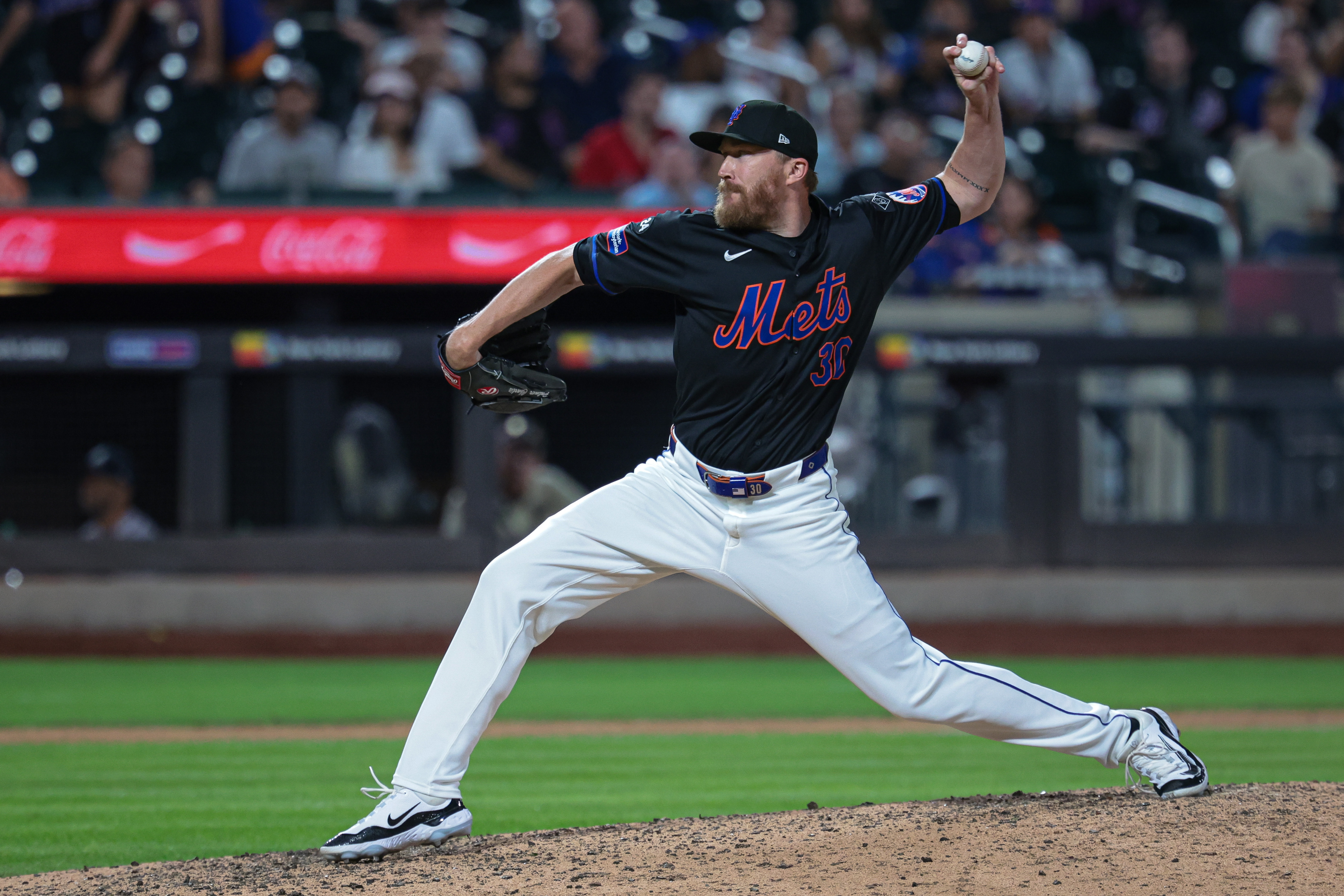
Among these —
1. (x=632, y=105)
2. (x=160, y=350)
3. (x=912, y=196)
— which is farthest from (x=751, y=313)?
(x=632, y=105)

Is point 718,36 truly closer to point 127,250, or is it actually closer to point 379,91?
point 379,91

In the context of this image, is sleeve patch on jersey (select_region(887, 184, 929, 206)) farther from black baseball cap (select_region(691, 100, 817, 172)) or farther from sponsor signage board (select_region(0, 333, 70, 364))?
sponsor signage board (select_region(0, 333, 70, 364))

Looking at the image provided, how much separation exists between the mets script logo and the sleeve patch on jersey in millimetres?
317

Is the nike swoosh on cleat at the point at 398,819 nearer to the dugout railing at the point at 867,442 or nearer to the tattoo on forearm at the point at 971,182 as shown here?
the tattoo on forearm at the point at 971,182

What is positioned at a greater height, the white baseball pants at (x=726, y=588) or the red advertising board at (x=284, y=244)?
the red advertising board at (x=284, y=244)

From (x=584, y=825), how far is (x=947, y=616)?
18.3ft

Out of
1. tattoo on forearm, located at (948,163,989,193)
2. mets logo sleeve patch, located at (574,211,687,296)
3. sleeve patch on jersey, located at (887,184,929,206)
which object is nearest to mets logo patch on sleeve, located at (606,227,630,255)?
mets logo sleeve patch, located at (574,211,687,296)

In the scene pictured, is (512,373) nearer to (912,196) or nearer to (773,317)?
(773,317)

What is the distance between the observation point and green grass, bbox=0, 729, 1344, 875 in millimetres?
4641

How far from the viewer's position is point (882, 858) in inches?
142

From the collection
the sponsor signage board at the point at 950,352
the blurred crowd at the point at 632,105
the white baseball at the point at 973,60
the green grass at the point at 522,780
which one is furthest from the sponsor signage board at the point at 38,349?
the white baseball at the point at 973,60

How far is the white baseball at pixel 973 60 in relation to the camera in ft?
12.1

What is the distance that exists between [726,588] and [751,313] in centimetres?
68

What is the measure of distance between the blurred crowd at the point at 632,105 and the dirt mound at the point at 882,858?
21.5 ft
